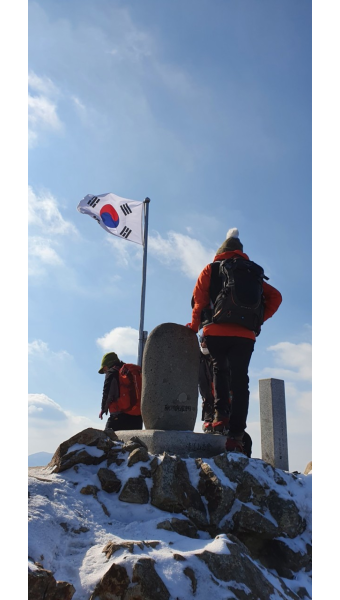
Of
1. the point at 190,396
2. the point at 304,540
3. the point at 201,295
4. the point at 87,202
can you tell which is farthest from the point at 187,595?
the point at 87,202

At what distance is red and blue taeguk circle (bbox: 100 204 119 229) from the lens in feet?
39.2

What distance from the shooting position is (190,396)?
17.1 feet

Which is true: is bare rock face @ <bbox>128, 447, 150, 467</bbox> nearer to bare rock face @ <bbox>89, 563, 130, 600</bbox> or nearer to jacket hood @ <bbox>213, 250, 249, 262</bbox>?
bare rock face @ <bbox>89, 563, 130, 600</bbox>

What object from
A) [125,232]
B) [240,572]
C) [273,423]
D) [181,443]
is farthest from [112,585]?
[125,232]

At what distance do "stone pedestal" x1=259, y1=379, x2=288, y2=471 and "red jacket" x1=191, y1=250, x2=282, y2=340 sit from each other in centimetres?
389

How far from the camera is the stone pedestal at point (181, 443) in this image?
15.5ft

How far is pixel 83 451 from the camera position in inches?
167

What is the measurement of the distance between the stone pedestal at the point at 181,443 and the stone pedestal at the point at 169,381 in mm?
293

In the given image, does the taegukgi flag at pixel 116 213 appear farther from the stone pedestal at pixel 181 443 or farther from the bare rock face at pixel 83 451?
the bare rock face at pixel 83 451

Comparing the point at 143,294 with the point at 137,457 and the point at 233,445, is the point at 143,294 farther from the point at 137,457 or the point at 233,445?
the point at 137,457

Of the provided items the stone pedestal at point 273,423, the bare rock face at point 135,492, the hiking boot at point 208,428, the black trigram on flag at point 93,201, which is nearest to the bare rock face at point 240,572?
the bare rock face at point 135,492

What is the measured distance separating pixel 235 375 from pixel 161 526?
1.94 metres

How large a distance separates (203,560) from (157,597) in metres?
0.43
